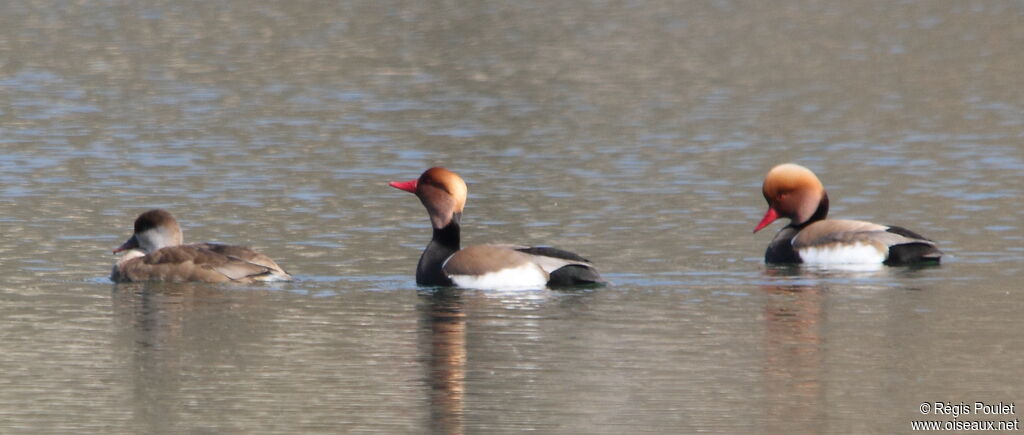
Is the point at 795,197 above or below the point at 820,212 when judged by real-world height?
above

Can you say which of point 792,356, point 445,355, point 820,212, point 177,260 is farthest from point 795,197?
point 445,355

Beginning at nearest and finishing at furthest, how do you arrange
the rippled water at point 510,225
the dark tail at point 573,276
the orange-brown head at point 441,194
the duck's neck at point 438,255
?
the rippled water at point 510,225 → the dark tail at point 573,276 → the duck's neck at point 438,255 → the orange-brown head at point 441,194

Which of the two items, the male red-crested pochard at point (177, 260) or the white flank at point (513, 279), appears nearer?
the white flank at point (513, 279)

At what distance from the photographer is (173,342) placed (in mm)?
13609

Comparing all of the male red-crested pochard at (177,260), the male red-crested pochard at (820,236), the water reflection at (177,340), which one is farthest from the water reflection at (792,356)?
the male red-crested pochard at (177,260)

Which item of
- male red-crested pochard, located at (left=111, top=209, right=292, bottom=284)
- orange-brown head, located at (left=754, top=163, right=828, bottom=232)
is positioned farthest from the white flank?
orange-brown head, located at (left=754, top=163, right=828, bottom=232)

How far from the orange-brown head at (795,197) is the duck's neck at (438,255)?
3.63 m

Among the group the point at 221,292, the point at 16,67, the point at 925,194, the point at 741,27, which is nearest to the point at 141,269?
the point at 221,292

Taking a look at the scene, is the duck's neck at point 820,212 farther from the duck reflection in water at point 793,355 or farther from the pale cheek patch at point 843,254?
the duck reflection in water at point 793,355

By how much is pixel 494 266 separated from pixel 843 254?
3721 mm

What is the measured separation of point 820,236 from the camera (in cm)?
1823

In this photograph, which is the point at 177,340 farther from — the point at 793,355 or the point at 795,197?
the point at 795,197

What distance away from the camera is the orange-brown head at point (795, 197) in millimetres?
19094

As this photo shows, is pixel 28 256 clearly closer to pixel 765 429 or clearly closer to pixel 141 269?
pixel 141 269
